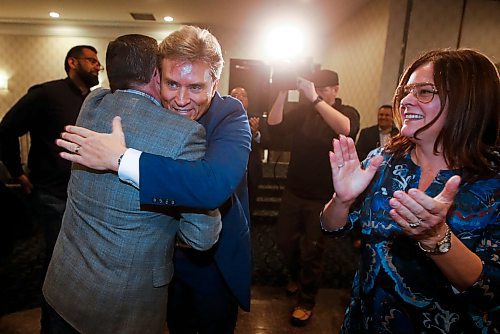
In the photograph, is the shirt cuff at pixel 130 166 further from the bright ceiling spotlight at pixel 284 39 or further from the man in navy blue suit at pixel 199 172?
the bright ceiling spotlight at pixel 284 39

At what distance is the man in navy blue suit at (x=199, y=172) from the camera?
0.88 metres

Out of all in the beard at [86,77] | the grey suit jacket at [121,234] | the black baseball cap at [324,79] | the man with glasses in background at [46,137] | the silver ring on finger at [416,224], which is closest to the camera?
the silver ring on finger at [416,224]

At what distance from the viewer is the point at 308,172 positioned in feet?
7.82

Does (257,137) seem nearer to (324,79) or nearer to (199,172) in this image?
(324,79)

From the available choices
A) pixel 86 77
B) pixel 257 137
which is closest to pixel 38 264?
pixel 86 77

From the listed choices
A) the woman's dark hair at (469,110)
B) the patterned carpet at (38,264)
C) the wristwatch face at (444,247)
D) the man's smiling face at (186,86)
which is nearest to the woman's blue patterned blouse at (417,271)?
the woman's dark hair at (469,110)

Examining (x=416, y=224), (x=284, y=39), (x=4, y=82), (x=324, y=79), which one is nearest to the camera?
(x=416, y=224)

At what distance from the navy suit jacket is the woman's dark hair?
589 millimetres

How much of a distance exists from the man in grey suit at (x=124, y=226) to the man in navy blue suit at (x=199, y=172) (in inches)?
2.2

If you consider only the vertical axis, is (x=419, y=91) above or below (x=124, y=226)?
above

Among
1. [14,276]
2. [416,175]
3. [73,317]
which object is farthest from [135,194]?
[14,276]

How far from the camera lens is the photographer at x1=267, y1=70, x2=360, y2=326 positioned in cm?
236

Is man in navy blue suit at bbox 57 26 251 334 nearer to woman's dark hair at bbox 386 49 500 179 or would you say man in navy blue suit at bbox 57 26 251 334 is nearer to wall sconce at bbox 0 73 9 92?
woman's dark hair at bbox 386 49 500 179

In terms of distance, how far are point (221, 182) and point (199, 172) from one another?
2.7 inches
